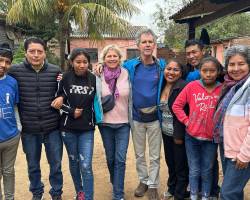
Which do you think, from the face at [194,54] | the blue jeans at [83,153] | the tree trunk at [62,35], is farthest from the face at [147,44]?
the tree trunk at [62,35]

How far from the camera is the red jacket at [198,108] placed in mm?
3369

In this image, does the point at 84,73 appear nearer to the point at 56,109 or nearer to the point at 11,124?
the point at 56,109

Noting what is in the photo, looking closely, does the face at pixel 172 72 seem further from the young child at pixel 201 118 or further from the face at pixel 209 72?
the face at pixel 209 72

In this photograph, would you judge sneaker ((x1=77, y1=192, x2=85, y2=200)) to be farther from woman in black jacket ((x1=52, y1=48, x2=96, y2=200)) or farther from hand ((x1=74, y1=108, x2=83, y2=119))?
hand ((x1=74, y1=108, x2=83, y2=119))

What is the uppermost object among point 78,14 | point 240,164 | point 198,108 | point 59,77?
point 78,14

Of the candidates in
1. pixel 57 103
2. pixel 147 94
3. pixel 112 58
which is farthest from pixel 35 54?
pixel 147 94

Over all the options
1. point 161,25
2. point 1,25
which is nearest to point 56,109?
point 1,25

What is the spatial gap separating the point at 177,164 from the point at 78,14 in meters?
9.66

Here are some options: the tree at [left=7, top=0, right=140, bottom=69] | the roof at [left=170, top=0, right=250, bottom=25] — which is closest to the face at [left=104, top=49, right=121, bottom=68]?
the roof at [left=170, top=0, right=250, bottom=25]

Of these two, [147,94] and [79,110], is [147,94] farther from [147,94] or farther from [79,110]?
[79,110]

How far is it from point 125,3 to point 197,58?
32.7 ft

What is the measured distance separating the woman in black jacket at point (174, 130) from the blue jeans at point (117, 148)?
0.46 m

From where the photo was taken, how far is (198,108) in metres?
3.40

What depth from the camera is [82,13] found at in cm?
1235
